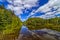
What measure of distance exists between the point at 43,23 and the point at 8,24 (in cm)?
90

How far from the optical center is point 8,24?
11.0 ft

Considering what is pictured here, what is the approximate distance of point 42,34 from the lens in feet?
11.2

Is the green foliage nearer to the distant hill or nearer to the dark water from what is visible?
the dark water

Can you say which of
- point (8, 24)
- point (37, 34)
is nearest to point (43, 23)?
point (37, 34)

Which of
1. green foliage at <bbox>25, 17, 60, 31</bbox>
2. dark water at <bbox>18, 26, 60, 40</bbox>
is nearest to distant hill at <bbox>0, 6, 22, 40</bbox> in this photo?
dark water at <bbox>18, 26, 60, 40</bbox>

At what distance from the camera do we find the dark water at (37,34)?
3379 millimetres

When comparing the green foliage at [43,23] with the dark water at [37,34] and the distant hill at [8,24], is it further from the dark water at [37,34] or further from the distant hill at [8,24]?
the distant hill at [8,24]

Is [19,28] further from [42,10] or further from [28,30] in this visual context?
[42,10]

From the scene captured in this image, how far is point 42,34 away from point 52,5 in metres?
0.80

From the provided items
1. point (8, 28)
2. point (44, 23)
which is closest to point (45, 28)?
point (44, 23)

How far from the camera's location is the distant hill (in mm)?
3309

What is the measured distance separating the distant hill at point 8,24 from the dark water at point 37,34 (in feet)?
0.49

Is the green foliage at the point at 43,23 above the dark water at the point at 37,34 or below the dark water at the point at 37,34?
above

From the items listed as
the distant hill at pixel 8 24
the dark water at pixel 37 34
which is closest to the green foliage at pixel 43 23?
the dark water at pixel 37 34
